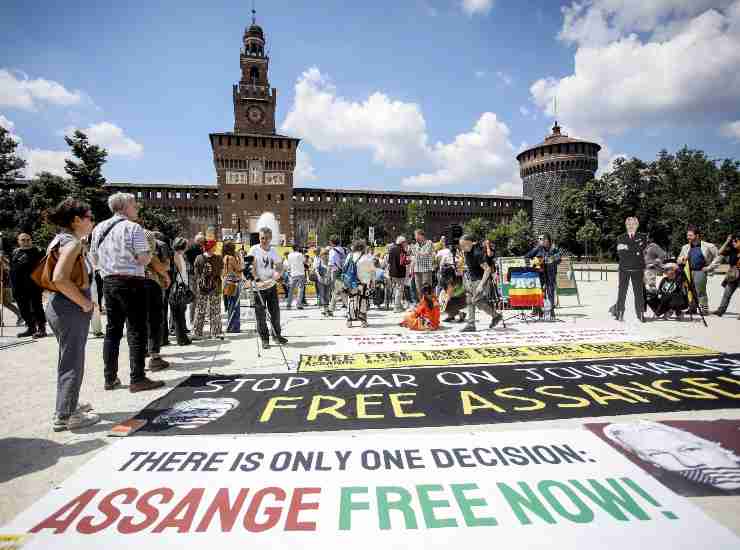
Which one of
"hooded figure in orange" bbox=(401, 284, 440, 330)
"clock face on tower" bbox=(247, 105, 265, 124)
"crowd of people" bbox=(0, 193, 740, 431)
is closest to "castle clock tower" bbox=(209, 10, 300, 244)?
"clock face on tower" bbox=(247, 105, 265, 124)

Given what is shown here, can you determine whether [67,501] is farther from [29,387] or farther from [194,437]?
[29,387]

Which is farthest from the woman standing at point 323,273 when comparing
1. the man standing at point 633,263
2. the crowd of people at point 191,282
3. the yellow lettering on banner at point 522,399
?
the yellow lettering on banner at point 522,399

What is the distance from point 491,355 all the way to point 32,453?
4.17 meters

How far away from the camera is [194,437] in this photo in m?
2.61

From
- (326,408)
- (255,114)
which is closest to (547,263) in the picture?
(326,408)

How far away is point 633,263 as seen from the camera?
23.8 ft

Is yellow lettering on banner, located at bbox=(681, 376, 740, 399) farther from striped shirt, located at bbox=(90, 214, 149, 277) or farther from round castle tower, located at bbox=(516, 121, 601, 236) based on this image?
round castle tower, located at bbox=(516, 121, 601, 236)

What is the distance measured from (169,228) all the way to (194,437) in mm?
40372

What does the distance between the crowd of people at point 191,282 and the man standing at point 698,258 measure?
0.02m

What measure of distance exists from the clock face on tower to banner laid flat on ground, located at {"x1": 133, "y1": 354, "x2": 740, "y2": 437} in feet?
159

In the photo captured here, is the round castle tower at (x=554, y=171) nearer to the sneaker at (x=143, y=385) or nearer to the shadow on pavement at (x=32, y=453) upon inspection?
the sneaker at (x=143, y=385)

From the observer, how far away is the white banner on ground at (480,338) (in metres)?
5.36

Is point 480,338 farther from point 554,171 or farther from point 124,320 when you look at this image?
point 554,171

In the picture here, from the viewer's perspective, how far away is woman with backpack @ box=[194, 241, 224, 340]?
6.23 m
